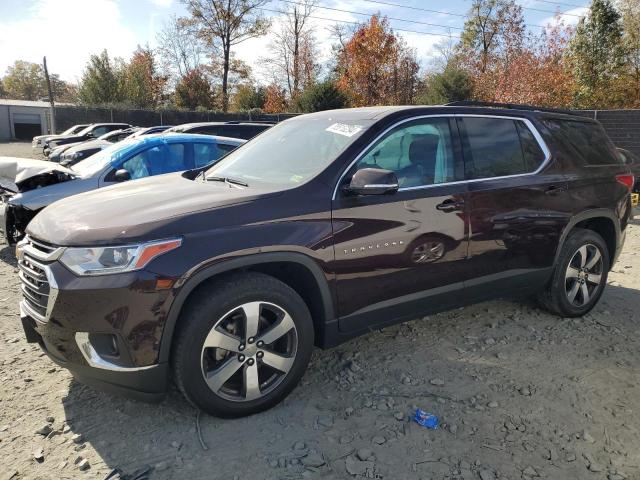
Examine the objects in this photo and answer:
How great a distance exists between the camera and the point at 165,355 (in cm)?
258

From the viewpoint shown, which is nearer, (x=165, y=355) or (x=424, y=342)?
(x=165, y=355)

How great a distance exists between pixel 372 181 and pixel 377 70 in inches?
1214

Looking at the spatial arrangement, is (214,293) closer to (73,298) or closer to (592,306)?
(73,298)

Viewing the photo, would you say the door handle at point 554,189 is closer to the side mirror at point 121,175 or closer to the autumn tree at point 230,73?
the side mirror at point 121,175

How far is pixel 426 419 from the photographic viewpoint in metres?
2.87

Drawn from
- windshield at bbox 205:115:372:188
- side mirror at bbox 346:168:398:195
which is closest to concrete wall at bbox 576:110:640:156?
windshield at bbox 205:115:372:188

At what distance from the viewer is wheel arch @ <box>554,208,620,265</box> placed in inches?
167

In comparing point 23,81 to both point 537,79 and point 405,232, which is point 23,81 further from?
point 405,232

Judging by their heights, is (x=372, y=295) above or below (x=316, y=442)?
above

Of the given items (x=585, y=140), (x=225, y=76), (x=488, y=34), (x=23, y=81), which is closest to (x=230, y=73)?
(x=225, y=76)

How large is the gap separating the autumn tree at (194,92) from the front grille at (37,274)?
39.3m

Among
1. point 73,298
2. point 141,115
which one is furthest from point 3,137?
point 73,298

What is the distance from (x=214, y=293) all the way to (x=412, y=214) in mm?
1379

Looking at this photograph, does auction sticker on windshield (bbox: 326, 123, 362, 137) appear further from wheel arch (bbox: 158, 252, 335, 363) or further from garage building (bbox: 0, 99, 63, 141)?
garage building (bbox: 0, 99, 63, 141)
